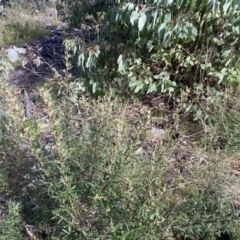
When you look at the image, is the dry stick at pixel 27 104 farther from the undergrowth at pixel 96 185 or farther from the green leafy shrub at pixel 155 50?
the undergrowth at pixel 96 185

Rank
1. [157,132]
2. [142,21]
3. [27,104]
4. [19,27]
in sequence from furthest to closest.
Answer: [19,27], [27,104], [157,132], [142,21]

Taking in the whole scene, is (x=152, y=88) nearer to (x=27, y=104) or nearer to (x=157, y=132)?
(x=157, y=132)

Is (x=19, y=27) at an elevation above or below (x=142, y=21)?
below

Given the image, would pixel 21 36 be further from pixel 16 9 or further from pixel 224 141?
pixel 224 141

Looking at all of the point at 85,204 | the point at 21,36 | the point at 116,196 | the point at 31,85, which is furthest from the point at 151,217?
the point at 21,36

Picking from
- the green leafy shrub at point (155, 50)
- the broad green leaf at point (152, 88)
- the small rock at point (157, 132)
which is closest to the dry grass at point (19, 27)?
the green leafy shrub at point (155, 50)

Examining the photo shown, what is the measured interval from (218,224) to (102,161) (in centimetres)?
65


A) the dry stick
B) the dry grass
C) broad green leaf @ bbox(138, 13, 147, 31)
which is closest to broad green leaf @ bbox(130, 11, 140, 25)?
broad green leaf @ bbox(138, 13, 147, 31)

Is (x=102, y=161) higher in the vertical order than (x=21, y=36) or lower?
higher

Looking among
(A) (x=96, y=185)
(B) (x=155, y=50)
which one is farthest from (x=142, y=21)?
(A) (x=96, y=185)

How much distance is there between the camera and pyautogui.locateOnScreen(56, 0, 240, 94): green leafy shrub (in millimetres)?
3061

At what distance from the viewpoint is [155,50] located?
342 centimetres

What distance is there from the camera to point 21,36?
6.36 meters

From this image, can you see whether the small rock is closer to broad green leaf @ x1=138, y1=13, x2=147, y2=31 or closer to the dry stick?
broad green leaf @ x1=138, y1=13, x2=147, y2=31
